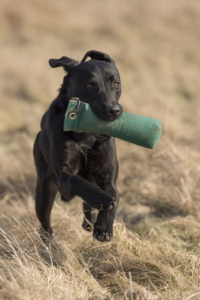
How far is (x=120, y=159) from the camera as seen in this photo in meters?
6.60

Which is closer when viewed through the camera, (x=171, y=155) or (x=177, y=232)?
(x=177, y=232)

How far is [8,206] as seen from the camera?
195 inches

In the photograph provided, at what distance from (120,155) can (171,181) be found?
1.77m

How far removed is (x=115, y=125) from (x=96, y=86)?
0.40 metres

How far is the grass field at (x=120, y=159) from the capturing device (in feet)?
9.20

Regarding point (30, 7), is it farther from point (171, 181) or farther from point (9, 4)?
point (171, 181)

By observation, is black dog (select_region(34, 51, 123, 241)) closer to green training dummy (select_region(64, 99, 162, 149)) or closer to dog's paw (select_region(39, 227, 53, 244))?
green training dummy (select_region(64, 99, 162, 149))

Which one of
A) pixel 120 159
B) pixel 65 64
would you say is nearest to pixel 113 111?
pixel 65 64

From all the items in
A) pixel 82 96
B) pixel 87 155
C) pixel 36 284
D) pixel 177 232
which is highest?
pixel 82 96

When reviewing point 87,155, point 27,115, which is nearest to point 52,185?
point 87,155

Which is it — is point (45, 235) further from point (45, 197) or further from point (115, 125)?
point (115, 125)

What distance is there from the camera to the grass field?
2.80 meters

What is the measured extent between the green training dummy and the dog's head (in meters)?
0.05

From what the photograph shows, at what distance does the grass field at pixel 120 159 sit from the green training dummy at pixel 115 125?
2.93ft
